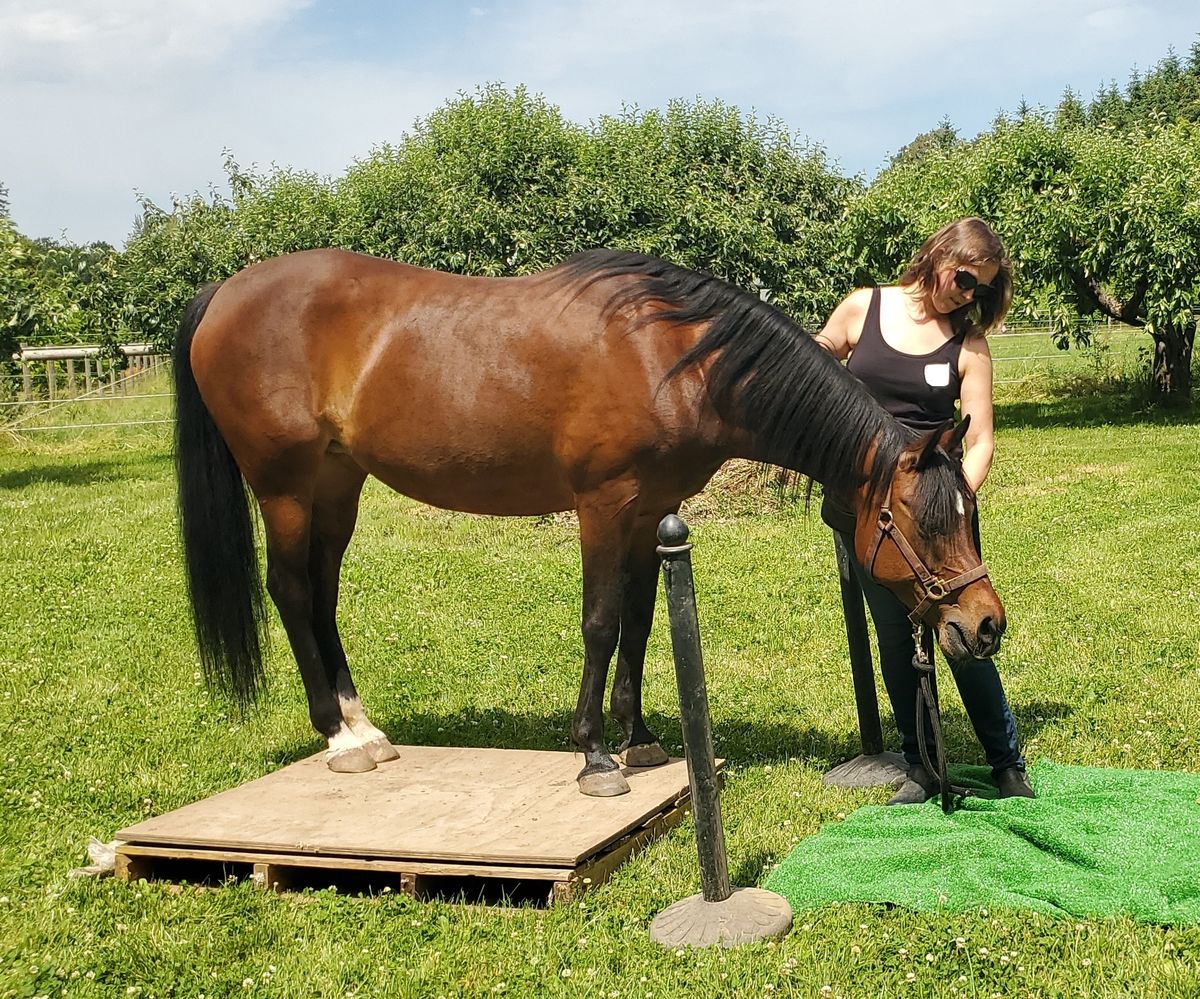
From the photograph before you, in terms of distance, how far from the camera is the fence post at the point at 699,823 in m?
3.46

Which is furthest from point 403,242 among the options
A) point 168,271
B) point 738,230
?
point 738,230

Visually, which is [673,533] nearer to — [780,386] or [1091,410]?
[780,386]

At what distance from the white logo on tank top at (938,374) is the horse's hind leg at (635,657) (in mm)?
1310

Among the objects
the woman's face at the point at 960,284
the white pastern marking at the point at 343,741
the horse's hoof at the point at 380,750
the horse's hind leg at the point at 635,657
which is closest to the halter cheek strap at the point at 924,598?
the woman's face at the point at 960,284

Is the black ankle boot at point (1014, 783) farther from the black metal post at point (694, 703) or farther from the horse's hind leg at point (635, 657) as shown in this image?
the black metal post at point (694, 703)

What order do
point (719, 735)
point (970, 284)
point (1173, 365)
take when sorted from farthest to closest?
point (1173, 365), point (719, 735), point (970, 284)

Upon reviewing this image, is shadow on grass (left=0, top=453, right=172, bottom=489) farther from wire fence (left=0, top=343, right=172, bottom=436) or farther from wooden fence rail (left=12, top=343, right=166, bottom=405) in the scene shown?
wooden fence rail (left=12, top=343, right=166, bottom=405)

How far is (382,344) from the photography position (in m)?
4.94

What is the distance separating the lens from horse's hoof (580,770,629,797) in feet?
14.9

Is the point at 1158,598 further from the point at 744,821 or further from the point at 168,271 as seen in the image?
the point at 168,271

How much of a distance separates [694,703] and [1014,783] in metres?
1.79

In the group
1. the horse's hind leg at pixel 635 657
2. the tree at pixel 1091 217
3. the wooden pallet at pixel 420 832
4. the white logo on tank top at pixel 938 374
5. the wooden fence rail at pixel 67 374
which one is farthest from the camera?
the wooden fence rail at pixel 67 374

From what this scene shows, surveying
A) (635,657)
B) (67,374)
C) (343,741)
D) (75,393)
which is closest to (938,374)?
(635,657)

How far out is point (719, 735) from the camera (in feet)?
18.7
